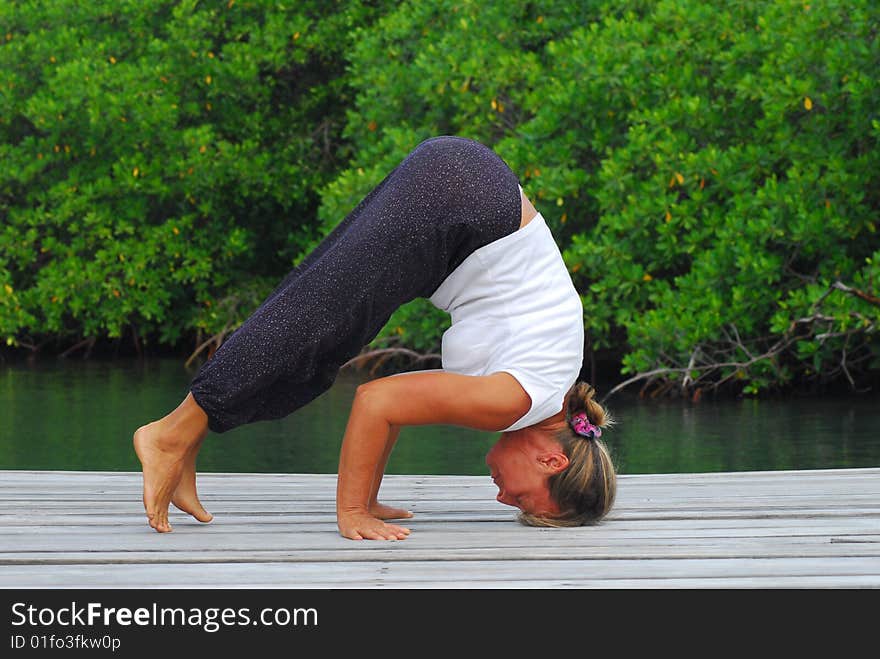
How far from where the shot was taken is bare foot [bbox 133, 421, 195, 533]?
3502 millimetres

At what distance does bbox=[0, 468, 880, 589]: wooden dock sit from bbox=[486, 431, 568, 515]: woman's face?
77 millimetres

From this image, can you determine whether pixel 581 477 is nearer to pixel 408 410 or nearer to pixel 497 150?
pixel 408 410

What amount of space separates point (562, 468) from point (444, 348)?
401 mm

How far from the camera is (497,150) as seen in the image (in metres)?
10.6

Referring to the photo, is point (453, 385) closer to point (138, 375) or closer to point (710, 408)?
point (710, 408)

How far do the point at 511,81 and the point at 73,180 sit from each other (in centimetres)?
467

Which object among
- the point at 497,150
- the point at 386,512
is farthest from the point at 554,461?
the point at 497,150

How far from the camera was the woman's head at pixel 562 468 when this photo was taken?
140 inches

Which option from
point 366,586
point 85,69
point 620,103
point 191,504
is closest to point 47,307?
point 85,69

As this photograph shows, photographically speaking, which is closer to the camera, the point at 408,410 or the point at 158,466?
the point at 408,410

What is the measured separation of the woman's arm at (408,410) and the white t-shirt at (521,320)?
6cm

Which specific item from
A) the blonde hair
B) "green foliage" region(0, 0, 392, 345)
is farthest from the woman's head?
"green foliage" region(0, 0, 392, 345)

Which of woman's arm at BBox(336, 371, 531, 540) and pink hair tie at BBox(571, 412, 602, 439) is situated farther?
pink hair tie at BBox(571, 412, 602, 439)

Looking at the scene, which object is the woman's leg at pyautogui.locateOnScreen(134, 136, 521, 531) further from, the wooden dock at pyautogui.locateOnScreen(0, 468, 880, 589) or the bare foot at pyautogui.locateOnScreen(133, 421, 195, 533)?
the wooden dock at pyautogui.locateOnScreen(0, 468, 880, 589)
